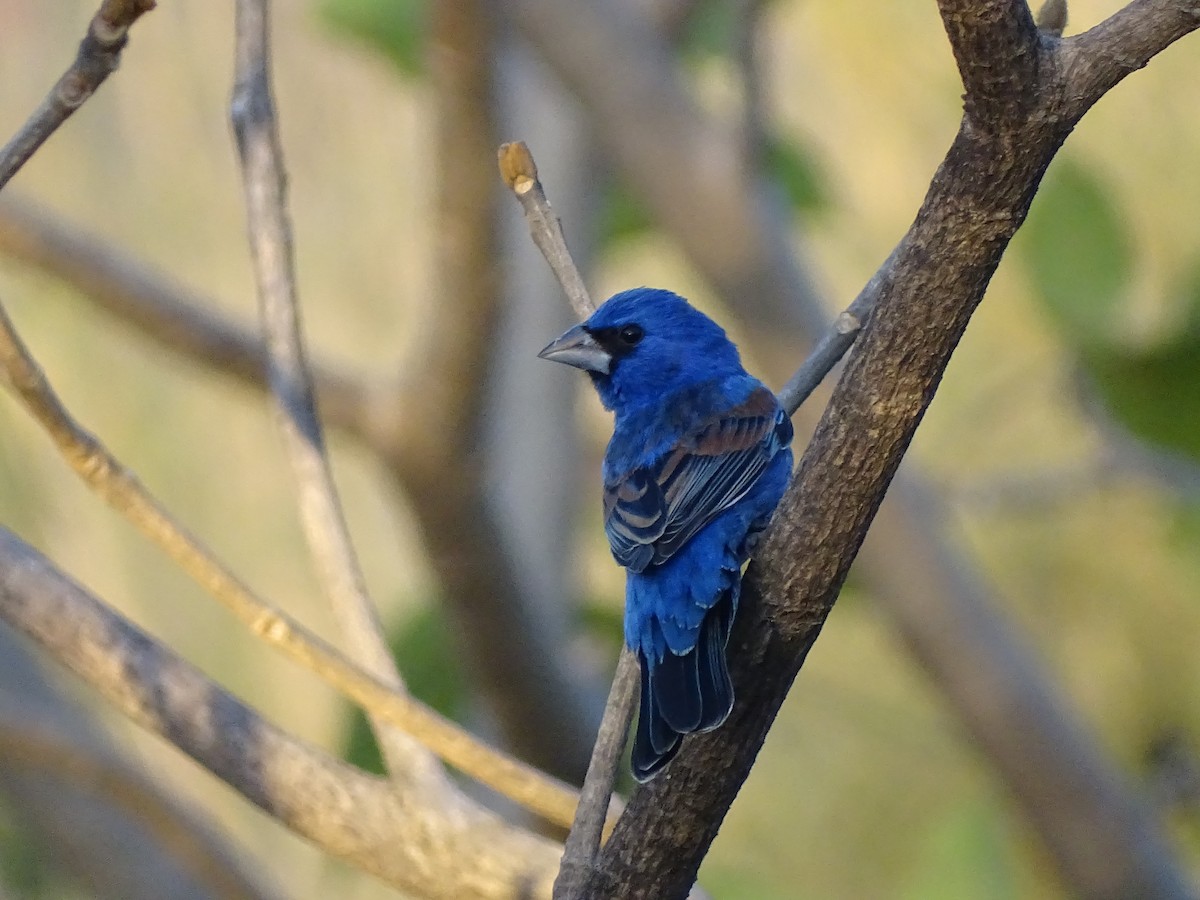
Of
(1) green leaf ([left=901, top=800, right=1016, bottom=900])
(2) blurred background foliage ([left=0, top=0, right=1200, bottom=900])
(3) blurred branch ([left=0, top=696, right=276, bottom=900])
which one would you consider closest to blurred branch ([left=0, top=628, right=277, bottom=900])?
(3) blurred branch ([left=0, top=696, right=276, bottom=900])

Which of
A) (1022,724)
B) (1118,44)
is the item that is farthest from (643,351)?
(1022,724)

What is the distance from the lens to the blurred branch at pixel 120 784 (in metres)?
2.22

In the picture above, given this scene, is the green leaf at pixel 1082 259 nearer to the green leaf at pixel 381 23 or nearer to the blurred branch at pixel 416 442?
the blurred branch at pixel 416 442

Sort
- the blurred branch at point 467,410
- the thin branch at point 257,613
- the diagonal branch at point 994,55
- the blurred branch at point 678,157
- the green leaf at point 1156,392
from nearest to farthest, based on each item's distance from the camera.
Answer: the diagonal branch at point 994,55 < the thin branch at point 257,613 < the blurred branch at point 467,410 < the blurred branch at point 678,157 < the green leaf at point 1156,392

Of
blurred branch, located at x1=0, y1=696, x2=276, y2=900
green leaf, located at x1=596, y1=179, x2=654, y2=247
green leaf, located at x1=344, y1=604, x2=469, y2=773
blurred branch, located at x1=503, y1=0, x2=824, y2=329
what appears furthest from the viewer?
green leaf, located at x1=596, y1=179, x2=654, y2=247

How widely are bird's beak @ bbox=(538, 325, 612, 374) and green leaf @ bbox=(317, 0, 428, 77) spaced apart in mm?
1303

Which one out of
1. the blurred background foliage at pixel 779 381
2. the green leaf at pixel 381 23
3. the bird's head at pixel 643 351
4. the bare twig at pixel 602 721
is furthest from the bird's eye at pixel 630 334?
the green leaf at pixel 381 23

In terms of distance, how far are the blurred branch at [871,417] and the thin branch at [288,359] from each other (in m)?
0.44

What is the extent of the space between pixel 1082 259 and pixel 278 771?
5.81 ft

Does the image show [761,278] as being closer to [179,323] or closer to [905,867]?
[179,323]

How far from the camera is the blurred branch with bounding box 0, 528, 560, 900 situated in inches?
47.9

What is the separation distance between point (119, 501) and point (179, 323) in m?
1.19

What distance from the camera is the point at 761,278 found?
2457 millimetres

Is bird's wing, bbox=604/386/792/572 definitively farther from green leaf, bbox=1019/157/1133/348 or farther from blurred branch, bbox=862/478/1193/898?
green leaf, bbox=1019/157/1133/348
